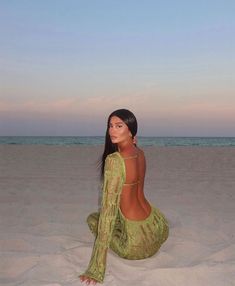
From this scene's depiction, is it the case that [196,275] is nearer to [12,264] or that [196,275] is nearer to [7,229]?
[12,264]

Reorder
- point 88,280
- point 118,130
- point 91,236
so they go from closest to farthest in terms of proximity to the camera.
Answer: point 88,280 → point 118,130 → point 91,236

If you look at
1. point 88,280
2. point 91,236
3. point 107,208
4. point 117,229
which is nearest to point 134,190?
point 107,208

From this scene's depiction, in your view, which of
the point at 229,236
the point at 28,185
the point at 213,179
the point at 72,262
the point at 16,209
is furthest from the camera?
the point at 213,179

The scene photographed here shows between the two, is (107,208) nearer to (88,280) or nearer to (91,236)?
(88,280)

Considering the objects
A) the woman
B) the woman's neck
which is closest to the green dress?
the woman

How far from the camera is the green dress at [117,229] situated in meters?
3.39

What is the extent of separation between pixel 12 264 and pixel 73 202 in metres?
3.08

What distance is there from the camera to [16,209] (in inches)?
243

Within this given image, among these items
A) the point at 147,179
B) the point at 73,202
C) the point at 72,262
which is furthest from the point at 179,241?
the point at 147,179

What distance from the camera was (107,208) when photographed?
3.42 m

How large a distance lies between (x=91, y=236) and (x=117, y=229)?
0.91m

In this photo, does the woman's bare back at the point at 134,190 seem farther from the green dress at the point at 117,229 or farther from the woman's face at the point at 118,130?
the woman's face at the point at 118,130

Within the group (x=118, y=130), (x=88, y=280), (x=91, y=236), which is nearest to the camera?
(x=88, y=280)

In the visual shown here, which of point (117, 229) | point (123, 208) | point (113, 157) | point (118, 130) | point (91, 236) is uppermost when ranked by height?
point (118, 130)
